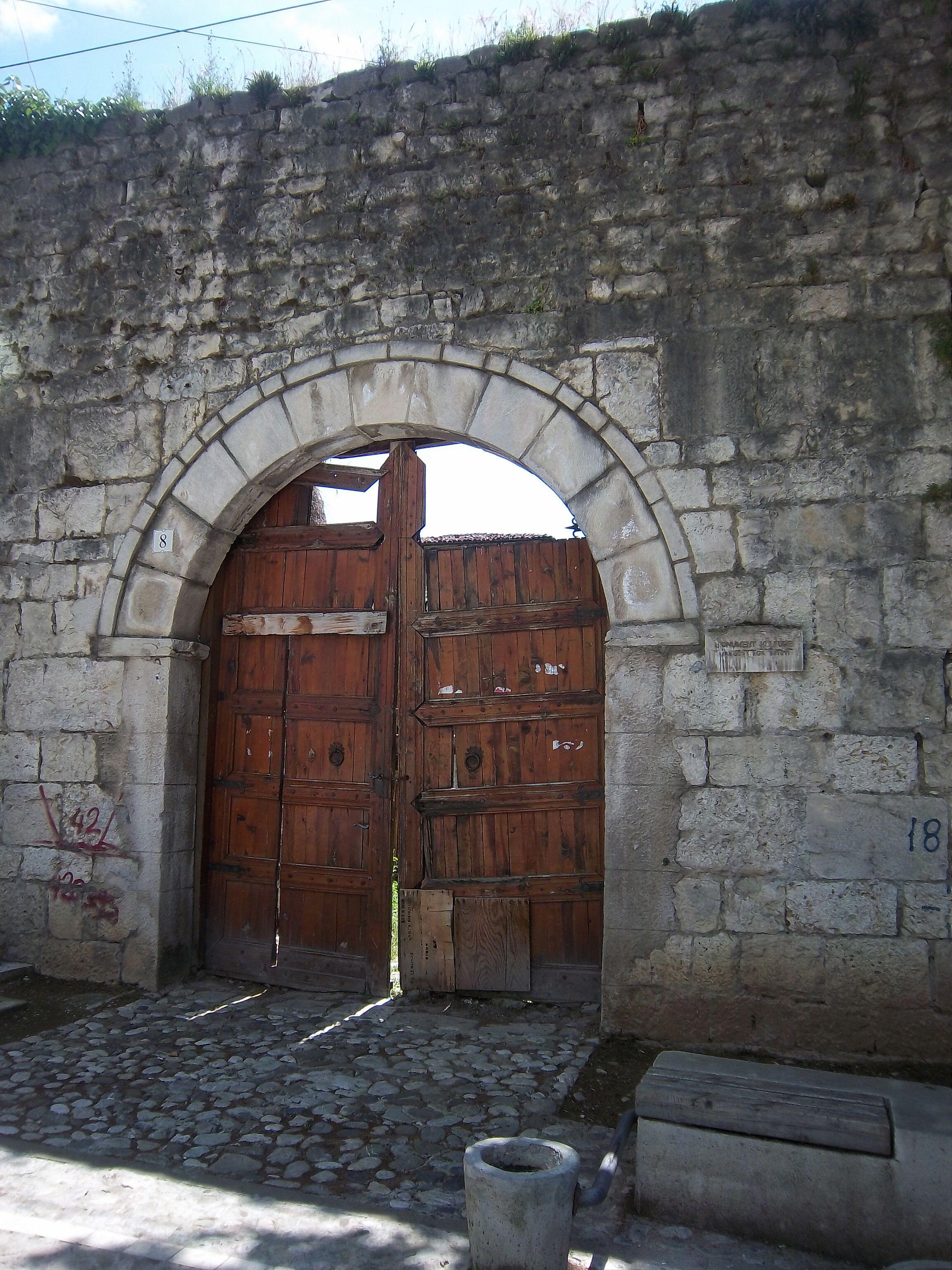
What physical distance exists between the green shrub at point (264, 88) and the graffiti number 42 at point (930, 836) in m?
4.55

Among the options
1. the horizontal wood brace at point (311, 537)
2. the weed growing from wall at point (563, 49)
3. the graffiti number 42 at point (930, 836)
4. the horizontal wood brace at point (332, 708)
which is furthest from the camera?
the horizontal wood brace at point (311, 537)

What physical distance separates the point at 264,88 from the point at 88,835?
3.87 m

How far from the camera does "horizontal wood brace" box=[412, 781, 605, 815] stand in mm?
4188

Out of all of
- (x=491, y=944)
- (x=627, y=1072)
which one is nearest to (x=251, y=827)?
(x=491, y=944)

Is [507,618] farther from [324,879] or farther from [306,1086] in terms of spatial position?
[306,1086]

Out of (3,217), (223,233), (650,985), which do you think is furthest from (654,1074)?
(3,217)

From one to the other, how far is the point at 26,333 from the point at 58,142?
1.04 m

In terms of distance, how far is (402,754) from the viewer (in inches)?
174

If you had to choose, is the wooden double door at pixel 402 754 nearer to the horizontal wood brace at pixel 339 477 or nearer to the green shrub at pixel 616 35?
the horizontal wood brace at pixel 339 477

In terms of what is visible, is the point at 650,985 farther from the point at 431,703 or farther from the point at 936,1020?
the point at 431,703

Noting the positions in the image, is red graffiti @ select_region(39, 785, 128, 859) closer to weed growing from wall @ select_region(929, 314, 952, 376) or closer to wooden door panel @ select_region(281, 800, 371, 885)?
wooden door panel @ select_region(281, 800, 371, 885)

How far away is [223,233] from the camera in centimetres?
461

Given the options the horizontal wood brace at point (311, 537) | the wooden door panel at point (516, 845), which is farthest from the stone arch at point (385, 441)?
the wooden door panel at point (516, 845)

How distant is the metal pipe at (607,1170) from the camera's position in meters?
2.25
